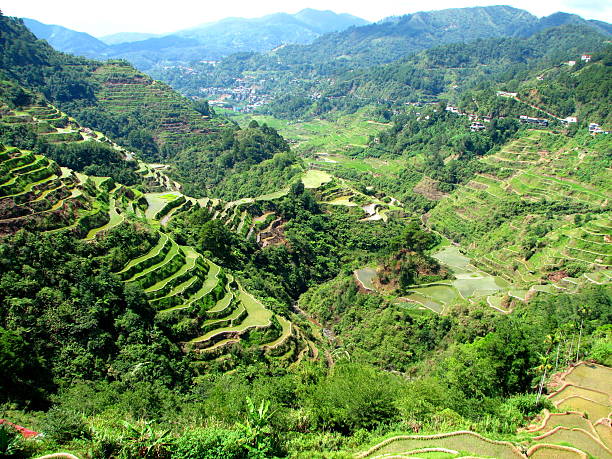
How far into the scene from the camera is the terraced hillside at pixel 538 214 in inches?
1619

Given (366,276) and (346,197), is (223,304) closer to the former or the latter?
(366,276)

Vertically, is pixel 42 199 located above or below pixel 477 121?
below

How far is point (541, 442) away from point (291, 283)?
3055 centimetres

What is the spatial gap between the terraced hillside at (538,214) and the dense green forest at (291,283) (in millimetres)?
296

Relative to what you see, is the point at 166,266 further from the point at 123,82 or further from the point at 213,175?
the point at 123,82

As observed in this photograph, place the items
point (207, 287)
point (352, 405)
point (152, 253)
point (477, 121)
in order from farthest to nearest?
point (477, 121), point (207, 287), point (152, 253), point (352, 405)

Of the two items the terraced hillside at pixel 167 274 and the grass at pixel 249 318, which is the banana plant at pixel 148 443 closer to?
the terraced hillside at pixel 167 274

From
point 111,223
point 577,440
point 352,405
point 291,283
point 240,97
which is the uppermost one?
point 240,97

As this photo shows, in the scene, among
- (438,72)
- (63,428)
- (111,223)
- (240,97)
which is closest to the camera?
(63,428)

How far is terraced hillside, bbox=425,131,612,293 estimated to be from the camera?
4112 centimetres

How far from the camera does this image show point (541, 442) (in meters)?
15.9

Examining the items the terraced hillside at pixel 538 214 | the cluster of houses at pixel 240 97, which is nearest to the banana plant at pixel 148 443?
the terraced hillside at pixel 538 214

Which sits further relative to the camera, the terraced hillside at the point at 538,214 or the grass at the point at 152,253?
the terraced hillside at the point at 538,214

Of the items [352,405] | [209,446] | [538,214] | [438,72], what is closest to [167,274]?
[352,405]
